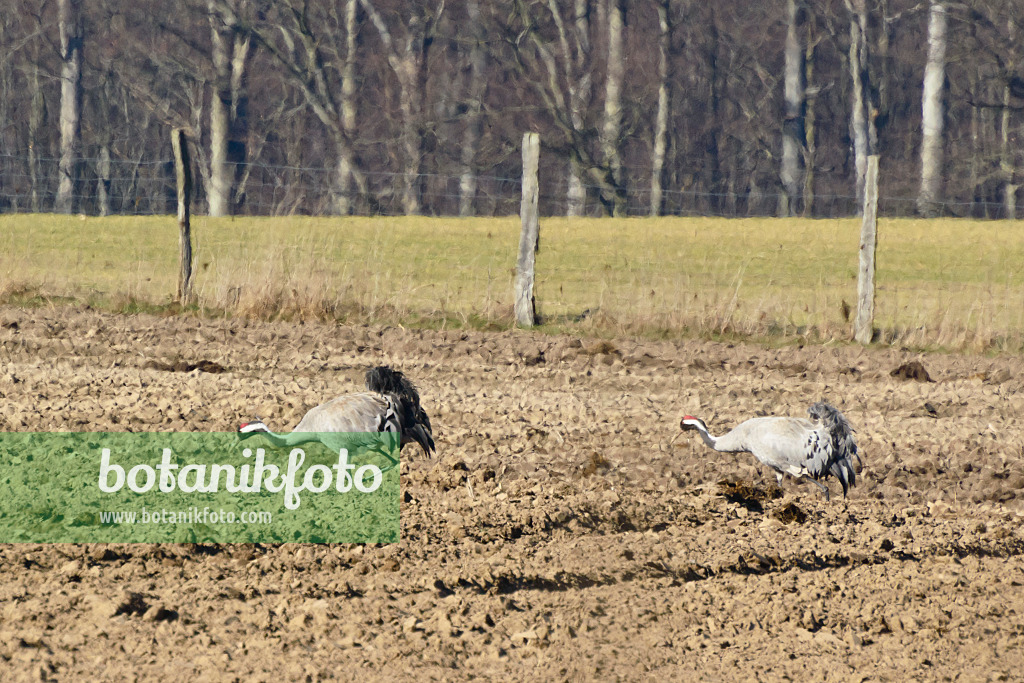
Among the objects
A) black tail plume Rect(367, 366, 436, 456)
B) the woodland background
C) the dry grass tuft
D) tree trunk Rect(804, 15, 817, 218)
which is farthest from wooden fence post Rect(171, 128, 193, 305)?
tree trunk Rect(804, 15, 817, 218)

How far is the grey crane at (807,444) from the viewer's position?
5.79 metres

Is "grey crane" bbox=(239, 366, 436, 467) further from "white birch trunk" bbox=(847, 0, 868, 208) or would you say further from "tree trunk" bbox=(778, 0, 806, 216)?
"tree trunk" bbox=(778, 0, 806, 216)

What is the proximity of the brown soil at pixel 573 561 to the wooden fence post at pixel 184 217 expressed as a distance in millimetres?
4013

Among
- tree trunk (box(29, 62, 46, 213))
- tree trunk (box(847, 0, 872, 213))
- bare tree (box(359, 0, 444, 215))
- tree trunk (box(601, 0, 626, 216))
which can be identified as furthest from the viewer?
tree trunk (box(29, 62, 46, 213))

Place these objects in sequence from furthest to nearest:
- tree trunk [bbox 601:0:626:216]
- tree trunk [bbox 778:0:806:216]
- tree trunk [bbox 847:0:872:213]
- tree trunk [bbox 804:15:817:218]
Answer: tree trunk [bbox 804:15:817:218] → tree trunk [bbox 778:0:806:216] → tree trunk [bbox 847:0:872:213] → tree trunk [bbox 601:0:626:216]

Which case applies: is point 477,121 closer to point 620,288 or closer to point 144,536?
point 620,288

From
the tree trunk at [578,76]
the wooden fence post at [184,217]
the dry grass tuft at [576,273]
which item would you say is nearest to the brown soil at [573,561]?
the dry grass tuft at [576,273]

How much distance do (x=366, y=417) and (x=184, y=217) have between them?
786cm

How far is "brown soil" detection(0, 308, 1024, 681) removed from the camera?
13.1ft

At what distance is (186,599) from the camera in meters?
4.34

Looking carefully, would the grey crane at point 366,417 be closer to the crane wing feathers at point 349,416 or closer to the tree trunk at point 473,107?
the crane wing feathers at point 349,416

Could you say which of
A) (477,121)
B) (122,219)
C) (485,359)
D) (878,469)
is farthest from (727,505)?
(477,121)

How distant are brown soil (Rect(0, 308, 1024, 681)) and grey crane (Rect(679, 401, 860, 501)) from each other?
6.8 inches

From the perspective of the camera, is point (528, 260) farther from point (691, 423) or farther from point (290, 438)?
point (290, 438)
